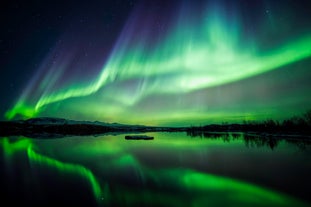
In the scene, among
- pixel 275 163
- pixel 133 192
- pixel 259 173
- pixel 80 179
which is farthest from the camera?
pixel 275 163

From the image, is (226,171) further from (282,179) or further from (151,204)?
(151,204)

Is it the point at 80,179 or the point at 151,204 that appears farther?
the point at 80,179

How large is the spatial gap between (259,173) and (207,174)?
2602 mm

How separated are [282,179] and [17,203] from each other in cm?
1055

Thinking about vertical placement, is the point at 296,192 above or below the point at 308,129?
Result: below

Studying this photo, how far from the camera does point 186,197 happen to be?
8.59 metres

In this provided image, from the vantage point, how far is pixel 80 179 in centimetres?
1171

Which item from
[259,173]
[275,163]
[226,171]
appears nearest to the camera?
[259,173]

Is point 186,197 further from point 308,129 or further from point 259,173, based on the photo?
point 308,129

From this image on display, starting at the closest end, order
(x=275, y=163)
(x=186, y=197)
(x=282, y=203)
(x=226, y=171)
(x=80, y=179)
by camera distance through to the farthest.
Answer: (x=282, y=203), (x=186, y=197), (x=80, y=179), (x=226, y=171), (x=275, y=163)

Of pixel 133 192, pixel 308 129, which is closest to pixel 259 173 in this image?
pixel 133 192

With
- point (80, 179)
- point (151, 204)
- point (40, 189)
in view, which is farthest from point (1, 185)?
point (151, 204)

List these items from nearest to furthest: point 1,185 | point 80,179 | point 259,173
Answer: point 1,185, point 80,179, point 259,173

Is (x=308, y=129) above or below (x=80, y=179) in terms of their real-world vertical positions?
above
